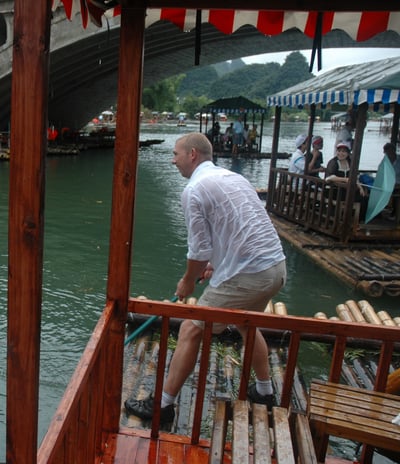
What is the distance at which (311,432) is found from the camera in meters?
2.55

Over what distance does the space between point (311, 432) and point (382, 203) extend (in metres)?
6.22

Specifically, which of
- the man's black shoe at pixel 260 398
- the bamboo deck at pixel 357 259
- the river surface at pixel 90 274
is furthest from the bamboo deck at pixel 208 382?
the bamboo deck at pixel 357 259

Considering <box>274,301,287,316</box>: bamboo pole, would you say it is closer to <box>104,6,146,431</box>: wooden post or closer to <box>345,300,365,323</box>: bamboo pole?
<box>345,300,365,323</box>: bamboo pole

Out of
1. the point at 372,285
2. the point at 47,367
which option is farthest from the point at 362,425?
the point at 372,285

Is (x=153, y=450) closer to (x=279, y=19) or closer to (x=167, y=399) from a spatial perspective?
(x=167, y=399)

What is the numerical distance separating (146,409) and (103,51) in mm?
20740

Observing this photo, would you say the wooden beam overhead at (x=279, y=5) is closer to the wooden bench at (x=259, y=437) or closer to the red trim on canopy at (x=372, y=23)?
the red trim on canopy at (x=372, y=23)

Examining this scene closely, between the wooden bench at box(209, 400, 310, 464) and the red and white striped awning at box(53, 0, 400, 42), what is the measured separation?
210 cm

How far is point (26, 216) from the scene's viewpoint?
4.13ft

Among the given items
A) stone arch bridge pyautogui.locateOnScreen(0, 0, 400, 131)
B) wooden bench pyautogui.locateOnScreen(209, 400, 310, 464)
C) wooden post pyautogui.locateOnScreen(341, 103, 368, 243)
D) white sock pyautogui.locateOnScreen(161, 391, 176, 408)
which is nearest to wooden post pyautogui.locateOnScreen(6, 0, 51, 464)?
wooden bench pyautogui.locateOnScreen(209, 400, 310, 464)

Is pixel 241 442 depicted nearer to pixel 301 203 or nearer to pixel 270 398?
pixel 270 398

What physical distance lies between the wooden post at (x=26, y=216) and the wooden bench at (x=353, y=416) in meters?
1.50

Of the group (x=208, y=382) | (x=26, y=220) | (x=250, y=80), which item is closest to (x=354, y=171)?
(x=208, y=382)

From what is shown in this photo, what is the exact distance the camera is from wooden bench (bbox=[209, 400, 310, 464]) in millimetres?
2260
